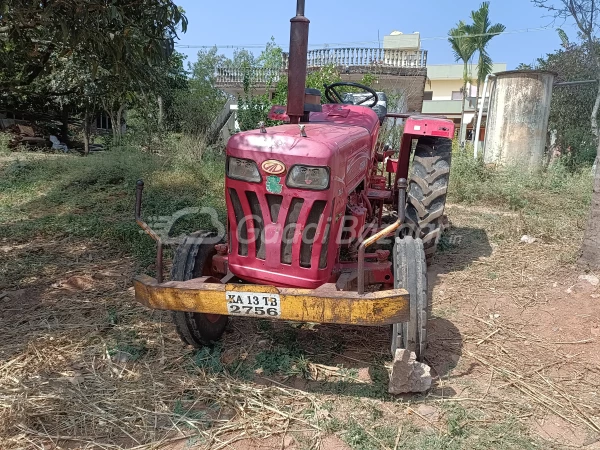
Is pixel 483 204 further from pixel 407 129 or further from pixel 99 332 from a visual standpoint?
pixel 99 332

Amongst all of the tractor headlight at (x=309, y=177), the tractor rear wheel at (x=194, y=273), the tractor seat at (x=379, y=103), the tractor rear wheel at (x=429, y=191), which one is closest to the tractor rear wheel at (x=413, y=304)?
the tractor headlight at (x=309, y=177)

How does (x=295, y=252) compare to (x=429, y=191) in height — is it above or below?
below

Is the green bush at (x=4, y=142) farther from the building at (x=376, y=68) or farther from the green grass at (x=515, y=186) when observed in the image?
the green grass at (x=515, y=186)

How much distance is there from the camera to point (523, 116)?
9.91 meters

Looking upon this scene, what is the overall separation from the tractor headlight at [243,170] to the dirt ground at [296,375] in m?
1.17

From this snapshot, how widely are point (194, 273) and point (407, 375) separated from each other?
143 cm

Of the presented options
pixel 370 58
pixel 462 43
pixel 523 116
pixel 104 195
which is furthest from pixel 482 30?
pixel 104 195

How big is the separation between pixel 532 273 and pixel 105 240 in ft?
14.7

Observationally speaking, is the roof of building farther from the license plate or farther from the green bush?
the license plate

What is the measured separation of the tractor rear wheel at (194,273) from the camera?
3162mm

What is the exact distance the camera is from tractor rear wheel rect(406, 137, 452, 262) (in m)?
4.49

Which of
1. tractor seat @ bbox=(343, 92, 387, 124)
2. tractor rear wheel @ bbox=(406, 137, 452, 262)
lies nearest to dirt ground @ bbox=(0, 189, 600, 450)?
tractor rear wheel @ bbox=(406, 137, 452, 262)

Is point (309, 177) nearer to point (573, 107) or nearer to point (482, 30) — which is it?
point (573, 107)

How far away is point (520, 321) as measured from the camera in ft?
12.5
